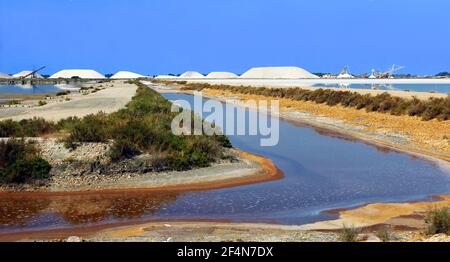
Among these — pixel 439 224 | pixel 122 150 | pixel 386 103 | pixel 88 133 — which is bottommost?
pixel 439 224

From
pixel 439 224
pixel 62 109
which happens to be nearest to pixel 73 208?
pixel 439 224

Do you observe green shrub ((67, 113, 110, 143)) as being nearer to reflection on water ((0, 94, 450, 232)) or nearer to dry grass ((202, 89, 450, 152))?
reflection on water ((0, 94, 450, 232))

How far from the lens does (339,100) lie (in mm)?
46969

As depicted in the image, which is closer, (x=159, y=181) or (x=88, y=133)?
(x=159, y=181)

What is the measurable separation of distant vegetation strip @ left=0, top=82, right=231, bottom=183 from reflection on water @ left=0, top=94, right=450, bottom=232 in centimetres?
116

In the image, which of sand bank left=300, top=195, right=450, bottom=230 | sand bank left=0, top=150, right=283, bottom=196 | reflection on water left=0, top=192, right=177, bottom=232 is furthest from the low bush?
sand bank left=300, top=195, right=450, bottom=230

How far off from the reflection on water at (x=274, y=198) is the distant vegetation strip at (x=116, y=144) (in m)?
1.16

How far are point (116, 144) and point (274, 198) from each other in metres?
5.25

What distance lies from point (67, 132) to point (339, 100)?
3311 centimetres

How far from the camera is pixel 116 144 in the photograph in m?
16.0

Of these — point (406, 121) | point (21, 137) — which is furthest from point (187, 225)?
point (406, 121)

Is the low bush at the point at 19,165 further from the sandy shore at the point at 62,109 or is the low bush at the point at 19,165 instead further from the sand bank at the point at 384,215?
the sandy shore at the point at 62,109

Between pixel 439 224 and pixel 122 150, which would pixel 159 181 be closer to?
pixel 122 150

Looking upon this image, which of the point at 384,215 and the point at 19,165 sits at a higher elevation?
the point at 19,165
